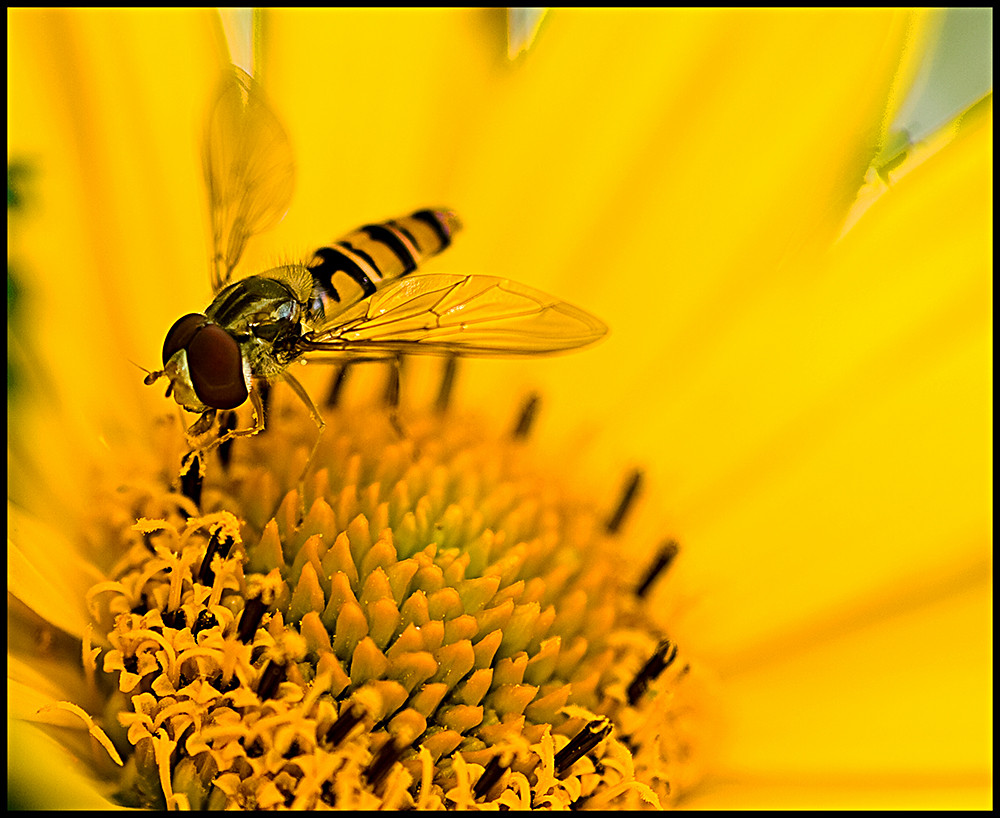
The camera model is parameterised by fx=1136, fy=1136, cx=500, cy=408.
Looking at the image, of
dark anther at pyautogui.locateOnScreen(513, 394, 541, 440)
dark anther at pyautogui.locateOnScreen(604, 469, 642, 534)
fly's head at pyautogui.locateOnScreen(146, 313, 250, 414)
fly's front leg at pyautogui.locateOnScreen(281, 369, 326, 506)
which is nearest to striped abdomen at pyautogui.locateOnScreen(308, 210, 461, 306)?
fly's front leg at pyautogui.locateOnScreen(281, 369, 326, 506)

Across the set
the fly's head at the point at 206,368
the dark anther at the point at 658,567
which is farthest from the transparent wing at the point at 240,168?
the dark anther at the point at 658,567

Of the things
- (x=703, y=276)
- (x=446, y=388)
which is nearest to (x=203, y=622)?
(x=446, y=388)

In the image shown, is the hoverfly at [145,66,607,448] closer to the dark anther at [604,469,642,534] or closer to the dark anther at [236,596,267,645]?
the dark anther at [236,596,267,645]

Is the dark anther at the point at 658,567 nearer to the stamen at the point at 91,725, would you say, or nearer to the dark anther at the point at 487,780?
the dark anther at the point at 487,780

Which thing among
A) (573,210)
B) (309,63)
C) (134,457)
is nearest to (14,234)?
(134,457)

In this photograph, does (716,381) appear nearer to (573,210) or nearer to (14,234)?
(573,210)
